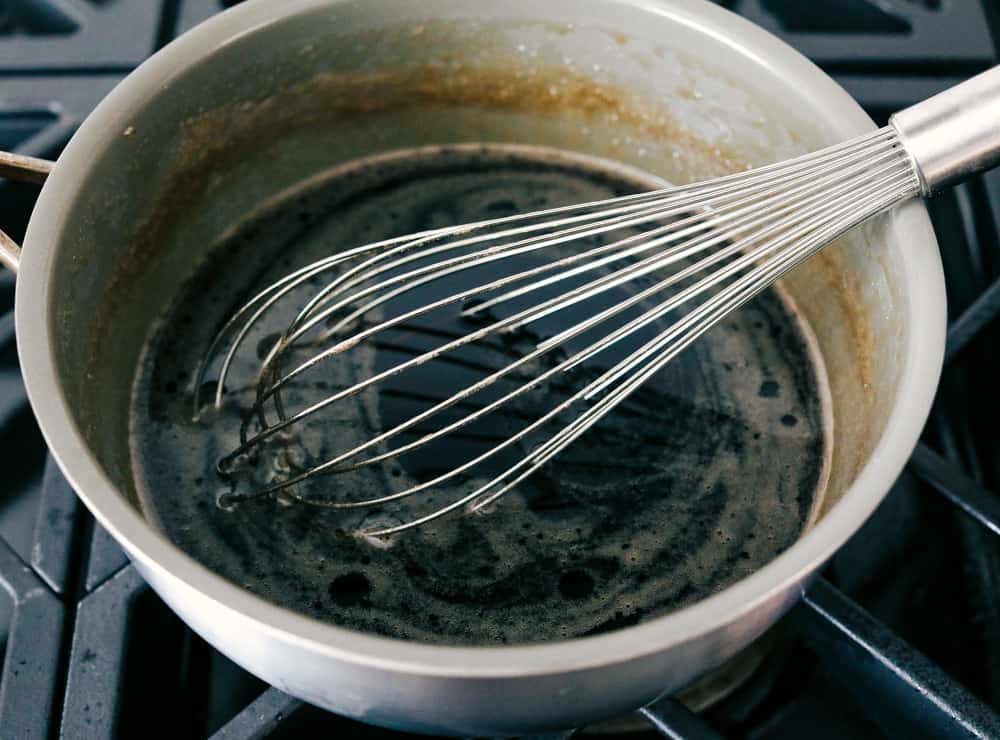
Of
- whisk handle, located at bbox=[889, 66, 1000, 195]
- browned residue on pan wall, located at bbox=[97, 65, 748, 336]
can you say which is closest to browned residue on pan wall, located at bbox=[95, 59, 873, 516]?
browned residue on pan wall, located at bbox=[97, 65, 748, 336]

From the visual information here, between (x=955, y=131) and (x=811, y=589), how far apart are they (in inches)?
8.5

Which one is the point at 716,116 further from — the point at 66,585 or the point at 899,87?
Result: the point at 66,585

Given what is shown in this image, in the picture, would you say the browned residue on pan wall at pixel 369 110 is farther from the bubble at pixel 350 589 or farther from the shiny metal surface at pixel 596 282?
the bubble at pixel 350 589

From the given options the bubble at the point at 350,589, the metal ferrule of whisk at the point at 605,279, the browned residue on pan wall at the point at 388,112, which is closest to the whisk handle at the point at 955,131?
the metal ferrule of whisk at the point at 605,279

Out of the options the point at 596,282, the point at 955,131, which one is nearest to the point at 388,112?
the point at 596,282

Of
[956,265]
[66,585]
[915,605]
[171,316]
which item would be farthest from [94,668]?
[956,265]

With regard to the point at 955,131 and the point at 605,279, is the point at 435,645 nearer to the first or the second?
the point at 605,279

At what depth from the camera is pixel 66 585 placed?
536 millimetres

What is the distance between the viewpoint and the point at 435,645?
0.40m

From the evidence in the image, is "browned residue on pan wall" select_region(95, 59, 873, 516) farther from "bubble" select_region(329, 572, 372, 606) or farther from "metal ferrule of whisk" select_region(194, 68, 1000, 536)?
"bubble" select_region(329, 572, 372, 606)

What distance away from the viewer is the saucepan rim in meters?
0.36

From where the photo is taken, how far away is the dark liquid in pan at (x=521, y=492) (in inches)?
21.1

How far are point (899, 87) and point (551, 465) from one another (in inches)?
14.2

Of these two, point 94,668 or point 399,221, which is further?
point 399,221
